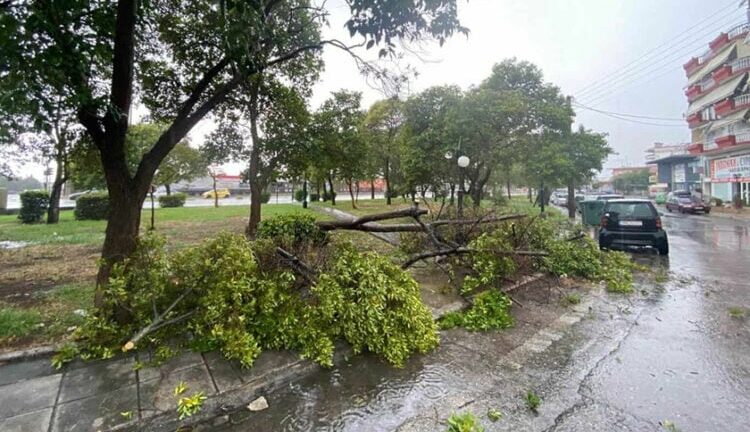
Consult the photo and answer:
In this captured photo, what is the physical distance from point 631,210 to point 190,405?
9675 millimetres

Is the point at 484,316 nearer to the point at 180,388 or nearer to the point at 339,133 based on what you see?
the point at 180,388

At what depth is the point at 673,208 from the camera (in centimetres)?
2350

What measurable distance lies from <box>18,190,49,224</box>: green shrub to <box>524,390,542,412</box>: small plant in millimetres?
18206

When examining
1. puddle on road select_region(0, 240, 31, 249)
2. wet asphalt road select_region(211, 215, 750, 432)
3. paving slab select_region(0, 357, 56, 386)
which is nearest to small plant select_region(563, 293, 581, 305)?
wet asphalt road select_region(211, 215, 750, 432)

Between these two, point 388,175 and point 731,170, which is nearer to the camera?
point 388,175

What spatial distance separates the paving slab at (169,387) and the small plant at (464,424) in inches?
68.6

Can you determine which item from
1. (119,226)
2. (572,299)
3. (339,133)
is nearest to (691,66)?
(339,133)

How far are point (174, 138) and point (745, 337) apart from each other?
6.67 metres

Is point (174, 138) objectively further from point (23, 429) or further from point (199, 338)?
point (23, 429)

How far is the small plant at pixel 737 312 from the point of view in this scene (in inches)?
165

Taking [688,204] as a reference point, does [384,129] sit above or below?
above

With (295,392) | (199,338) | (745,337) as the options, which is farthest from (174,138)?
(745,337)

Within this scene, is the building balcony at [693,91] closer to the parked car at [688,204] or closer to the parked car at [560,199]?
the parked car at [560,199]

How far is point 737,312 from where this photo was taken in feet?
14.1
